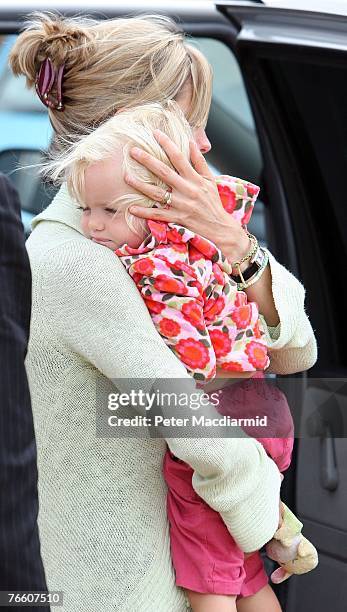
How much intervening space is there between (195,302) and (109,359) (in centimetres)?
18

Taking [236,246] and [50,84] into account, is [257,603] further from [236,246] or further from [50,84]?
[50,84]

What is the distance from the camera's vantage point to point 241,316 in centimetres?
185

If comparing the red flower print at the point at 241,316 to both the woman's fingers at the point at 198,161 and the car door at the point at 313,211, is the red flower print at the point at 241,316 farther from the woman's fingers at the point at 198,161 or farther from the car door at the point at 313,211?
the car door at the point at 313,211

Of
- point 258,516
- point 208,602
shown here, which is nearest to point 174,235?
point 258,516

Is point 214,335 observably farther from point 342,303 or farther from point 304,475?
point 342,303

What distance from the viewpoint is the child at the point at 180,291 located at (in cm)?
172

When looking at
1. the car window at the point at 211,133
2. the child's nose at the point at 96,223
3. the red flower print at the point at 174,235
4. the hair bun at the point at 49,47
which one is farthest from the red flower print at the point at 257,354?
the car window at the point at 211,133

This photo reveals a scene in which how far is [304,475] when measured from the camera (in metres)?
2.56

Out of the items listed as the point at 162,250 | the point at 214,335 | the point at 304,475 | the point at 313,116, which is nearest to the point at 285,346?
the point at 214,335

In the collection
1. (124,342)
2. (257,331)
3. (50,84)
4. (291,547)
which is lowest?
(291,547)

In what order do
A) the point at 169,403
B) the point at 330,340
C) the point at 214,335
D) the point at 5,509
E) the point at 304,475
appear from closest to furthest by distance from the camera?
the point at 5,509 → the point at 169,403 → the point at 214,335 → the point at 304,475 → the point at 330,340

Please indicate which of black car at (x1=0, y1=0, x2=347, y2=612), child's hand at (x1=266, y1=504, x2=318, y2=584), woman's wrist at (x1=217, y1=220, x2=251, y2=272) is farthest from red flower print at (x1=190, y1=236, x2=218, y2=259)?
black car at (x1=0, y1=0, x2=347, y2=612)

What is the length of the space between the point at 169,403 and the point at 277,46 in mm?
1005

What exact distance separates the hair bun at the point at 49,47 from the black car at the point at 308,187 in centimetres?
48
